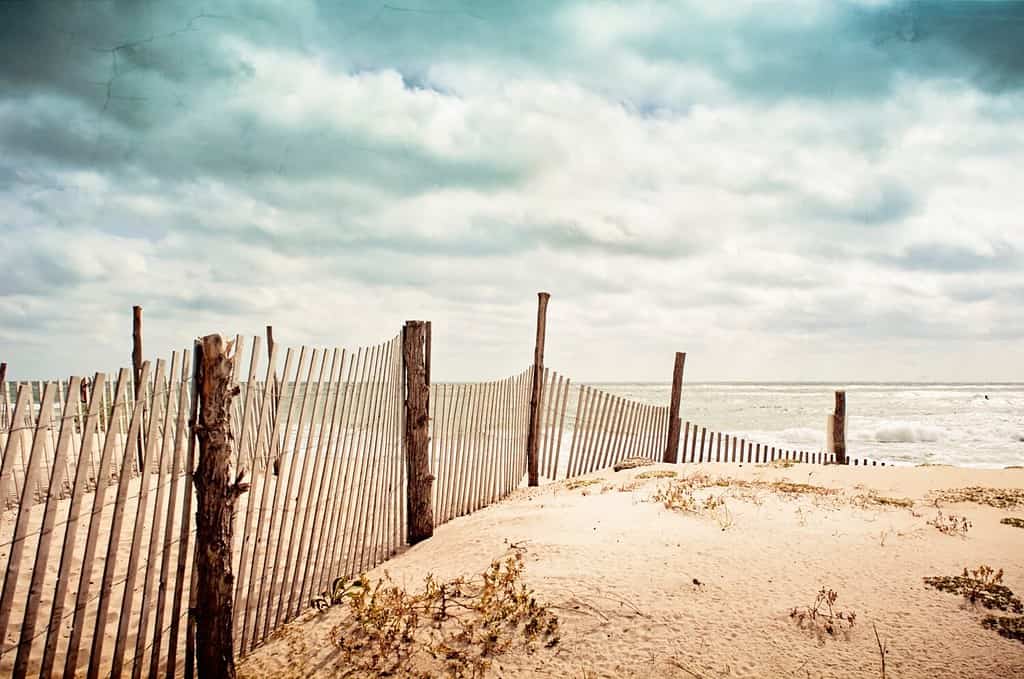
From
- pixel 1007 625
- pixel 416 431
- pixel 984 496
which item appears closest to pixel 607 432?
pixel 984 496

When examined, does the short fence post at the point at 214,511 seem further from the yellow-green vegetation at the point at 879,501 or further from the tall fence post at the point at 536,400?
the tall fence post at the point at 536,400

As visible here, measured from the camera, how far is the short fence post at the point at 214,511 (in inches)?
Answer: 124

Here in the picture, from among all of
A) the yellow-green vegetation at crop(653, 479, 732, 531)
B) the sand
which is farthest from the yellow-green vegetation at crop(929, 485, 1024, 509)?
the yellow-green vegetation at crop(653, 479, 732, 531)

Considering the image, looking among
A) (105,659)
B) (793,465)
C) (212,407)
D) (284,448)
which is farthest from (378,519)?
(793,465)

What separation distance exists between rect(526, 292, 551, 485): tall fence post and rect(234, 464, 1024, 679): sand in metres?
2.96

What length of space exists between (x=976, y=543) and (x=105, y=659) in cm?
648

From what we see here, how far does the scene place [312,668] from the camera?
3.58 metres

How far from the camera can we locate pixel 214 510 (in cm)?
321

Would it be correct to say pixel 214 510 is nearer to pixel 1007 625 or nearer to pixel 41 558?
pixel 41 558

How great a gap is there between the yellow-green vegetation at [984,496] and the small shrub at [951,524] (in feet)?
2.88

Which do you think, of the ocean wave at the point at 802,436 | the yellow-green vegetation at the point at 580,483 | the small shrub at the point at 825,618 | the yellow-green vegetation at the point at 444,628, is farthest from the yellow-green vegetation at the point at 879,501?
the ocean wave at the point at 802,436

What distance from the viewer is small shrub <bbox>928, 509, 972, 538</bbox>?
5.22 metres

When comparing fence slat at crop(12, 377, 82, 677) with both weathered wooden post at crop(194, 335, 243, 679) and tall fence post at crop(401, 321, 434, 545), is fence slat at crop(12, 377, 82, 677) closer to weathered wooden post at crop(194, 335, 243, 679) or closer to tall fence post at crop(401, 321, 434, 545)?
weathered wooden post at crop(194, 335, 243, 679)

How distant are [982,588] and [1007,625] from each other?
0.43 meters
